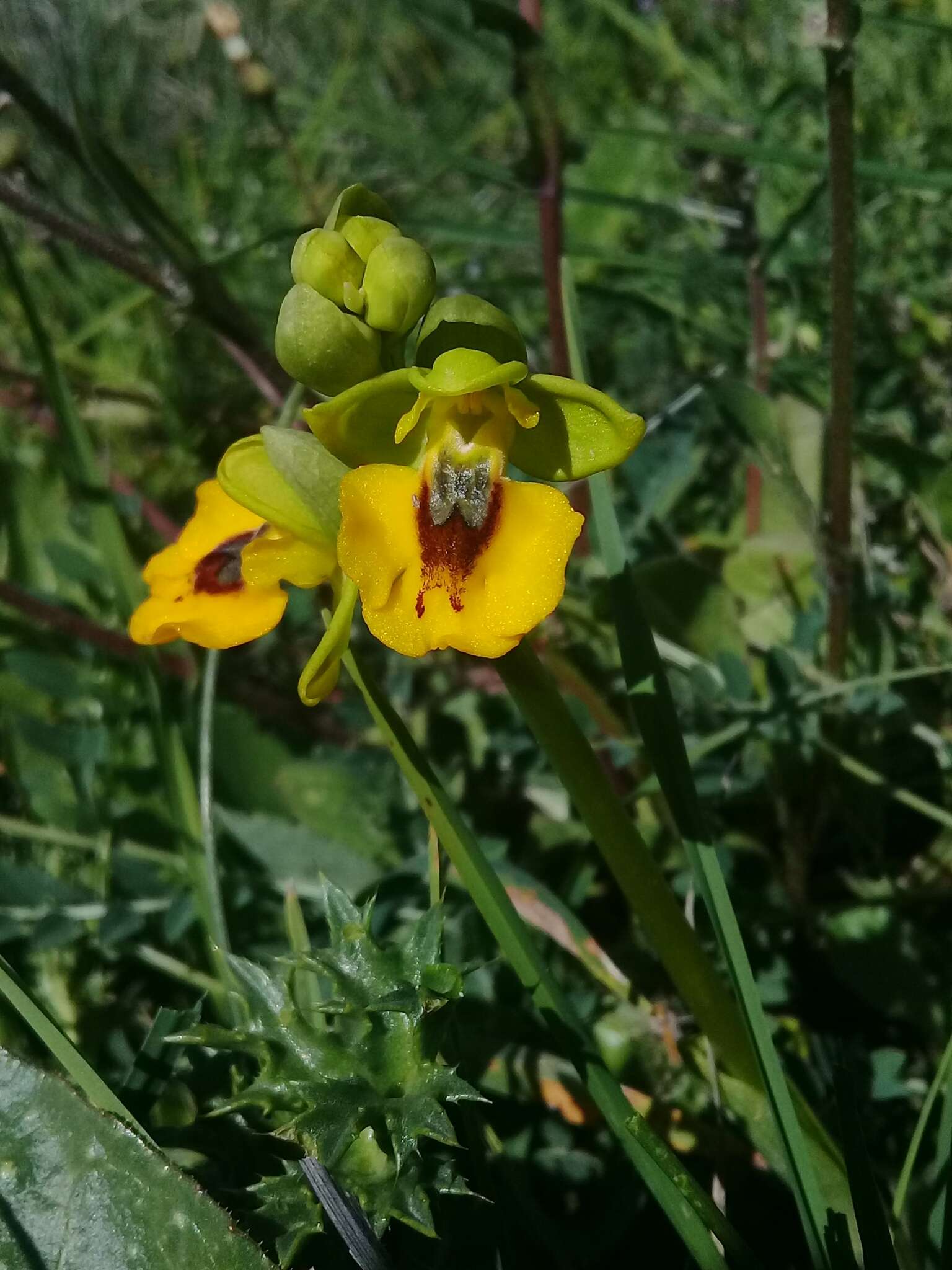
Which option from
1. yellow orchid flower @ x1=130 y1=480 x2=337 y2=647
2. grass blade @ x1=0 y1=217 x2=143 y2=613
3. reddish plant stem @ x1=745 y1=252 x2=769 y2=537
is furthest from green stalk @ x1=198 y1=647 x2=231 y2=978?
reddish plant stem @ x1=745 y1=252 x2=769 y2=537

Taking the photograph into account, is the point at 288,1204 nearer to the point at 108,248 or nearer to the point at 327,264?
the point at 327,264

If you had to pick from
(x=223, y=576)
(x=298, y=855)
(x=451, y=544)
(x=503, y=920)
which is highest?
(x=451, y=544)

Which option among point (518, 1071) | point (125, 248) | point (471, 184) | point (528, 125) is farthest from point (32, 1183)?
point (471, 184)

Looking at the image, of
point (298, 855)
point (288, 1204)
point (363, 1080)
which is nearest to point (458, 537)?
point (363, 1080)

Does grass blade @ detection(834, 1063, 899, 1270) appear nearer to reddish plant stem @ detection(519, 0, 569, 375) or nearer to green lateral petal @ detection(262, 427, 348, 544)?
green lateral petal @ detection(262, 427, 348, 544)

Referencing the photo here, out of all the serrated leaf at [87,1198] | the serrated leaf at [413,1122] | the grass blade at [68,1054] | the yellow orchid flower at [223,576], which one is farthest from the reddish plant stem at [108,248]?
the serrated leaf at [413,1122]

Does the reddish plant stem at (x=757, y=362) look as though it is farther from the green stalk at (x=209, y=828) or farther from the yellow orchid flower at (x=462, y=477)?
the yellow orchid flower at (x=462, y=477)

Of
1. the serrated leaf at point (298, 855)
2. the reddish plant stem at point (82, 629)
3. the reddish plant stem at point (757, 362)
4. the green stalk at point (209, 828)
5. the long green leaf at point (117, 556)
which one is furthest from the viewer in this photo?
the reddish plant stem at point (757, 362)
